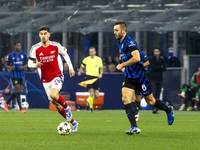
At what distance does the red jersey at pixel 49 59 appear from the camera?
36.3 feet

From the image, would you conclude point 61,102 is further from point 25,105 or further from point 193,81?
point 193,81

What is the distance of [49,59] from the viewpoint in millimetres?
11117

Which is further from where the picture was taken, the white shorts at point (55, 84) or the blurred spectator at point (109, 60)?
the blurred spectator at point (109, 60)

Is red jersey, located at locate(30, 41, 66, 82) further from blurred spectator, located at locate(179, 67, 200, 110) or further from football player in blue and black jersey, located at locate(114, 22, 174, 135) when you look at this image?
blurred spectator, located at locate(179, 67, 200, 110)

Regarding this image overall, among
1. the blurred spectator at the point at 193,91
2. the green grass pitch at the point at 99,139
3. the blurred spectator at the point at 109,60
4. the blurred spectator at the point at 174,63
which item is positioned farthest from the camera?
the blurred spectator at the point at 109,60

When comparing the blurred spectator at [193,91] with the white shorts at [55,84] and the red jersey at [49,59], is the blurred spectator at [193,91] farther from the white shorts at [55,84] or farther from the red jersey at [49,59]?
the white shorts at [55,84]

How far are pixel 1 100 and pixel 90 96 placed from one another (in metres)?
3.71

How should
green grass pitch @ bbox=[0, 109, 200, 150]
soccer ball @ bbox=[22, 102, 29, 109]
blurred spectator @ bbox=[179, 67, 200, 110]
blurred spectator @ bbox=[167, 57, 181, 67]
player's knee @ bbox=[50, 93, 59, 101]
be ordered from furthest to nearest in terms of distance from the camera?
blurred spectator @ bbox=[167, 57, 181, 67] → soccer ball @ bbox=[22, 102, 29, 109] → blurred spectator @ bbox=[179, 67, 200, 110] → player's knee @ bbox=[50, 93, 59, 101] → green grass pitch @ bbox=[0, 109, 200, 150]

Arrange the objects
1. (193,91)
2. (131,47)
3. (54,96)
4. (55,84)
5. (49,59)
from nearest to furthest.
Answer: (131,47) → (54,96) → (55,84) → (49,59) → (193,91)

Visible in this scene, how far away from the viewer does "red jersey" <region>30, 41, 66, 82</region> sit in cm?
1108

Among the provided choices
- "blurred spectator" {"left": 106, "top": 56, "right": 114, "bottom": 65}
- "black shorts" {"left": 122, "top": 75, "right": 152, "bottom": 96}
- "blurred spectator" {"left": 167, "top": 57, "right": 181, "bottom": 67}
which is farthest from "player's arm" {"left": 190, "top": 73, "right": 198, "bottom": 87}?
"black shorts" {"left": 122, "top": 75, "right": 152, "bottom": 96}

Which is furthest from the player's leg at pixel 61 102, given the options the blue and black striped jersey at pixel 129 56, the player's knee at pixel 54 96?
the blue and black striped jersey at pixel 129 56

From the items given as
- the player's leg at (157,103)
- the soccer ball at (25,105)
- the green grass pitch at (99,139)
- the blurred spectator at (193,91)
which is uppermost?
the player's leg at (157,103)

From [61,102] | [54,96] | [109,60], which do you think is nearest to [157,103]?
[61,102]
